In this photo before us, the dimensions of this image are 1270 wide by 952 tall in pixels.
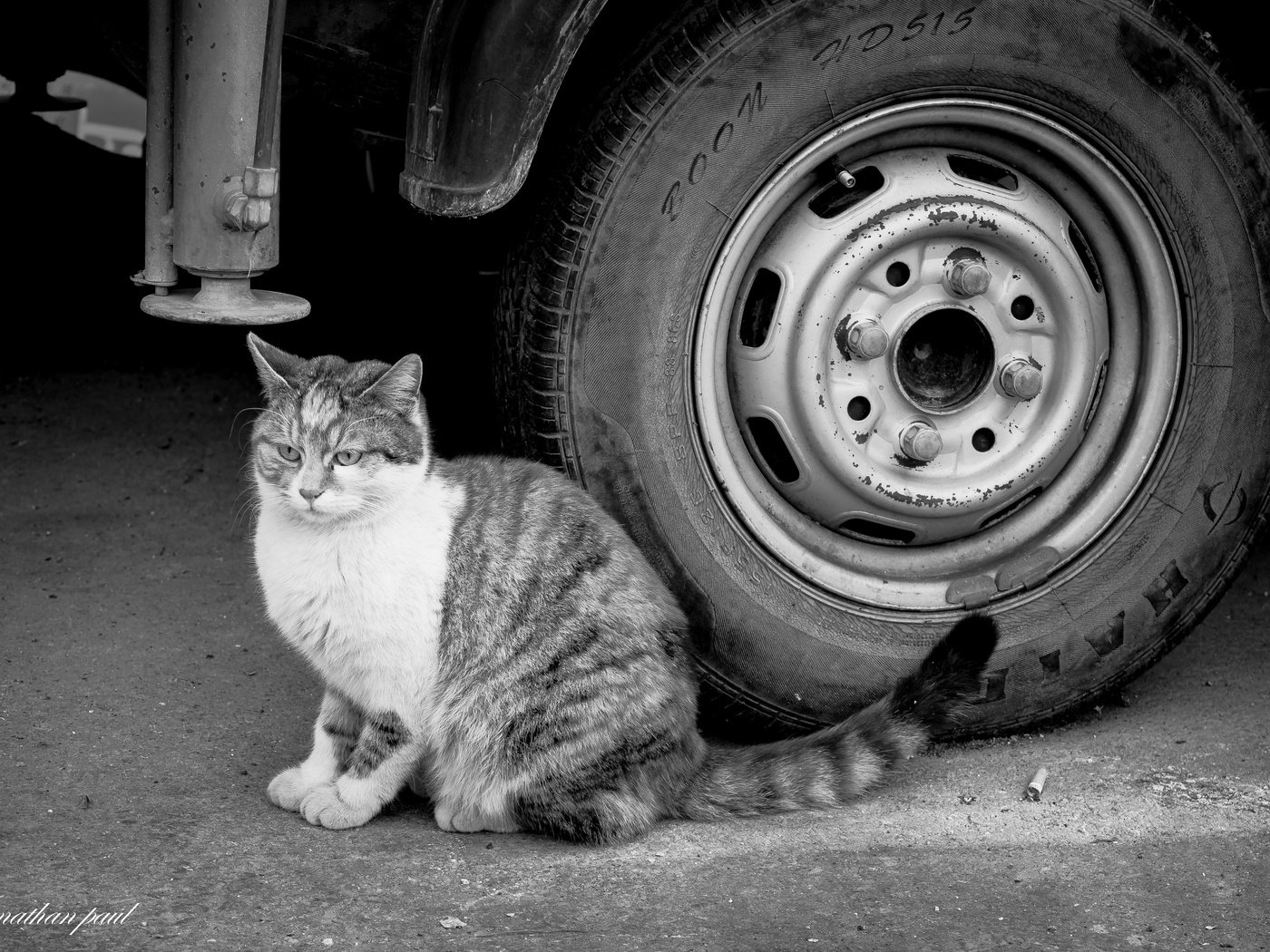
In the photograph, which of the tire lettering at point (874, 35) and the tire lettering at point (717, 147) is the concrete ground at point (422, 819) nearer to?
the tire lettering at point (717, 147)

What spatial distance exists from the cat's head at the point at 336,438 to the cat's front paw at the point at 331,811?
0.51m

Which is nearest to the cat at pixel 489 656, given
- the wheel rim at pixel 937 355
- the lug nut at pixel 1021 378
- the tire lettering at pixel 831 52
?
the wheel rim at pixel 937 355

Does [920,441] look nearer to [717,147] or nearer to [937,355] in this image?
[937,355]

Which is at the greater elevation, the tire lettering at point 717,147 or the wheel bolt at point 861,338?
the tire lettering at point 717,147

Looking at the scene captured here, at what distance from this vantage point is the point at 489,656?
255cm

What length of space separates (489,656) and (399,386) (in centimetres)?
56

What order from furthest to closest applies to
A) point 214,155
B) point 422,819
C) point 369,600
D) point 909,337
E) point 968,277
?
point 909,337
point 968,277
point 422,819
point 369,600
point 214,155

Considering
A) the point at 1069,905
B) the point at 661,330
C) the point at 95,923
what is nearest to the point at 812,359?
the point at 661,330

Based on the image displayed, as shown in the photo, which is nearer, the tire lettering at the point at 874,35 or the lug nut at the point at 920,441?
the tire lettering at the point at 874,35

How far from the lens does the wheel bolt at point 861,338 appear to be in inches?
106

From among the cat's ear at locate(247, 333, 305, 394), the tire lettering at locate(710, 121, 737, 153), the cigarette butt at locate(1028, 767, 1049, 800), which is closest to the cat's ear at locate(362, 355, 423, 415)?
the cat's ear at locate(247, 333, 305, 394)

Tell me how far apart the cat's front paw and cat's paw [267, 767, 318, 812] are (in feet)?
0.06

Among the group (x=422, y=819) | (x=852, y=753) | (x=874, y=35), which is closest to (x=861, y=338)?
(x=874, y=35)

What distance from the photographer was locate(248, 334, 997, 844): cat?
2.53 m
